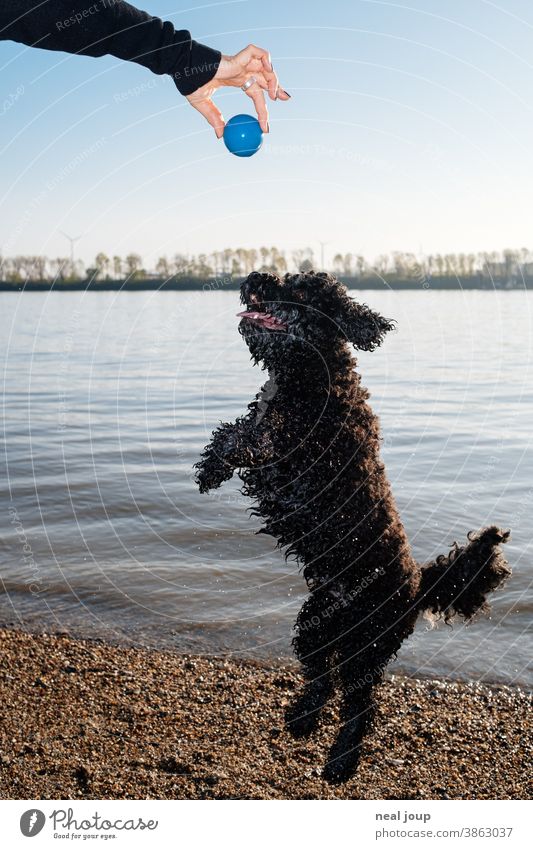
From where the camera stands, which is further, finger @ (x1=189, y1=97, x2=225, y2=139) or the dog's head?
finger @ (x1=189, y1=97, x2=225, y2=139)

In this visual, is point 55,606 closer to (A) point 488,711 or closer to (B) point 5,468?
(A) point 488,711

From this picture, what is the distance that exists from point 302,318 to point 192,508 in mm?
7109

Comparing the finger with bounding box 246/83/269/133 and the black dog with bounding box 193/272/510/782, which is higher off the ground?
the finger with bounding box 246/83/269/133

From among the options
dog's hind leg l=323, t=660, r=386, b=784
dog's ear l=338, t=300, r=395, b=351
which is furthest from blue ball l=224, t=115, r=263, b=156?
dog's hind leg l=323, t=660, r=386, b=784

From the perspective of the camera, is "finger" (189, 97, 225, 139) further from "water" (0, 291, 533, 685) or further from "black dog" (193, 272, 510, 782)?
"water" (0, 291, 533, 685)

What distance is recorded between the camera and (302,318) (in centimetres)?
388

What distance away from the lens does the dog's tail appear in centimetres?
418

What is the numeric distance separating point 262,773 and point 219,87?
4.45 metres

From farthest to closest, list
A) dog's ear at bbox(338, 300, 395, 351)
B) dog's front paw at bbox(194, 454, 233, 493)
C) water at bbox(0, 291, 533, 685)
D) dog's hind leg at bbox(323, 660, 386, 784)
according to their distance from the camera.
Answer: water at bbox(0, 291, 533, 685) < dog's hind leg at bbox(323, 660, 386, 784) < dog's ear at bbox(338, 300, 395, 351) < dog's front paw at bbox(194, 454, 233, 493)

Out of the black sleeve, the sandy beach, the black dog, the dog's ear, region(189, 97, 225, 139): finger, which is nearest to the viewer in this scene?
the black sleeve

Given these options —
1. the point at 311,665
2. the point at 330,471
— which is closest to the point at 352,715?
the point at 311,665
